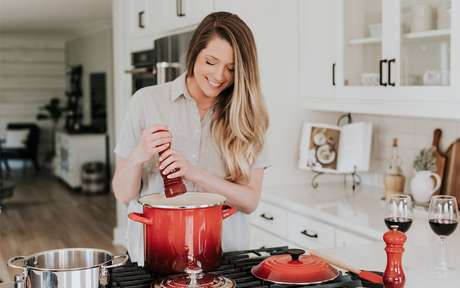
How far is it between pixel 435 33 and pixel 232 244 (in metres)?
A: 1.35

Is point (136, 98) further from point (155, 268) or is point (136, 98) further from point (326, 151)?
point (326, 151)

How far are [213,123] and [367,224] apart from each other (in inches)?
39.7

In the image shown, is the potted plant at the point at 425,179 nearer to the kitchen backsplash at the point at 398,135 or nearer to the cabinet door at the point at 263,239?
the kitchen backsplash at the point at 398,135

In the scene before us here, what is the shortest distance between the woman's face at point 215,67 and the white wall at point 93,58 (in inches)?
307

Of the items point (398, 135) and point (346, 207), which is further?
point (398, 135)

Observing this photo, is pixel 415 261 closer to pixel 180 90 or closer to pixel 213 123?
pixel 213 123

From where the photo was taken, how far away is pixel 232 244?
2.09 m

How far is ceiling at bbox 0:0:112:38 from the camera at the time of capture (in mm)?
7867

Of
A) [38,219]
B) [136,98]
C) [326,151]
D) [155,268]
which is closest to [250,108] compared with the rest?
[136,98]

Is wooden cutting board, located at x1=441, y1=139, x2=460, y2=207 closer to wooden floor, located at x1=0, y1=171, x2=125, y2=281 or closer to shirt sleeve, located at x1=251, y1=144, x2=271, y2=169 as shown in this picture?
shirt sleeve, located at x1=251, y1=144, x2=271, y2=169

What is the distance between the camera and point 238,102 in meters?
1.95

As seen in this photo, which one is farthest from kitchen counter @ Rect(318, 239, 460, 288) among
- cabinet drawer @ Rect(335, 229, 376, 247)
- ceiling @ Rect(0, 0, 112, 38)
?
ceiling @ Rect(0, 0, 112, 38)

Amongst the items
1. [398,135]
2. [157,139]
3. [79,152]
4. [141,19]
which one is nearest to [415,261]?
[157,139]

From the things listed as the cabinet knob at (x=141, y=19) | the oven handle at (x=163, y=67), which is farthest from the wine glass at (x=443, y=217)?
the cabinet knob at (x=141, y=19)
